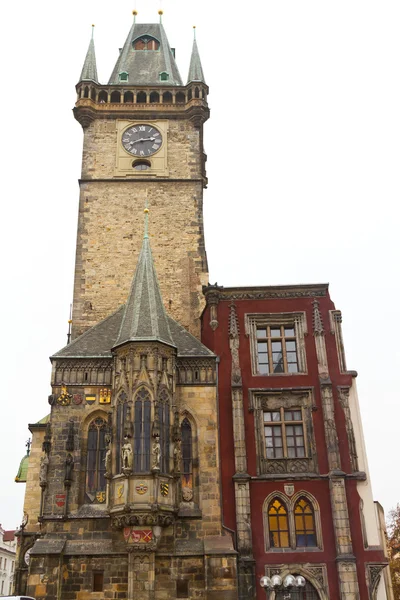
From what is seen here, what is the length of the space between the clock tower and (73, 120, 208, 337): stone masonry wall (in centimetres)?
4

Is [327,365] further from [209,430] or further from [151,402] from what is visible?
[151,402]

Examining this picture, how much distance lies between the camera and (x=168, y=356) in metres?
22.2

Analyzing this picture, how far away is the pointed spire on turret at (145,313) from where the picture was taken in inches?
874

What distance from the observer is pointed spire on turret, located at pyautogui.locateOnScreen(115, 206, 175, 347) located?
2220 cm

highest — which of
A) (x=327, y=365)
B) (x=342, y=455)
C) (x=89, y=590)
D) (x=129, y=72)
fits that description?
(x=129, y=72)

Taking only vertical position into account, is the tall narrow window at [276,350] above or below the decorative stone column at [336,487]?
above

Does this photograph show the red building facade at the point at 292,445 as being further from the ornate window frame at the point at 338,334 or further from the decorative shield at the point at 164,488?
the decorative shield at the point at 164,488

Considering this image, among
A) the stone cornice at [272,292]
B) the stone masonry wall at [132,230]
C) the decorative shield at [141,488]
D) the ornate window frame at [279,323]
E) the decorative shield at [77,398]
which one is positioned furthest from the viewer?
the stone masonry wall at [132,230]

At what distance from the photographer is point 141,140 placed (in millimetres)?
31141

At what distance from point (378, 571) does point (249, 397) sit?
22.7ft

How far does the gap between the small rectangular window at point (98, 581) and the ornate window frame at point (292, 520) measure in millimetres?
5290

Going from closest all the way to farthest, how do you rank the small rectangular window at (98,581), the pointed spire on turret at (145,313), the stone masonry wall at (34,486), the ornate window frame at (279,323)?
1. the small rectangular window at (98,581)
2. the pointed spire on turret at (145,313)
3. the ornate window frame at (279,323)
4. the stone masonry wall at (34,486)

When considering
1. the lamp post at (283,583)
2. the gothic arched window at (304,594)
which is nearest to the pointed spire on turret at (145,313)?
the lamp post at (283,583)

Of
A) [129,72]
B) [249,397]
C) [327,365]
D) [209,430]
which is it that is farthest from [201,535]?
[129,72]
